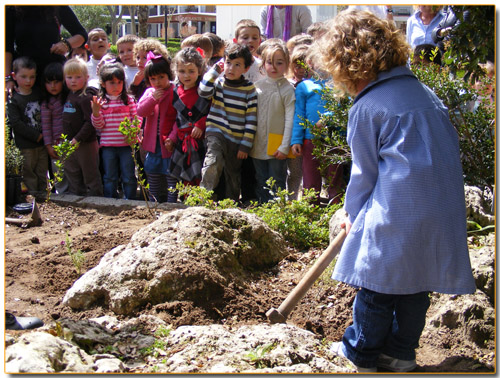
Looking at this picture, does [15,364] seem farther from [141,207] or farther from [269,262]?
[141,207]

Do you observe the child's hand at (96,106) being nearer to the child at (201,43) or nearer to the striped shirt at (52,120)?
the striped shirt at (52,120)

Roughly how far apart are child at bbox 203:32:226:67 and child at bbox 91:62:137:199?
1168 millimetres

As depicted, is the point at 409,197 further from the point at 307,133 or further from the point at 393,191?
the point at 307,133

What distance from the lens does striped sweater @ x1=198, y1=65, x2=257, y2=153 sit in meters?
5.85

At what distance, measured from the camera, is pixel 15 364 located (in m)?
2.21

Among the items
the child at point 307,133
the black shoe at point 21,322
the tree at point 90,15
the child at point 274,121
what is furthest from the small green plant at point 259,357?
the tree at point 90,15

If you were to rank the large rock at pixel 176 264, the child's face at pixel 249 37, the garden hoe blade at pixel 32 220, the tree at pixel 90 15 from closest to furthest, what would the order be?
1. the large rock at pixel 176 264
2. the garden hoe blade at pixel 32 220
3. the child's face at pixel 249 37
4. the tree at pixel 90 15

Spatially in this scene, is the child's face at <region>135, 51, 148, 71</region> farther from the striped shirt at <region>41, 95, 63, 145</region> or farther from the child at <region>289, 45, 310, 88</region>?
the child at <region>289, 45, 310, 88</region>

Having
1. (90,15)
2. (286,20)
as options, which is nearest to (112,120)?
(286,20)

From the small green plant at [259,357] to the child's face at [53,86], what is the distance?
201 inches

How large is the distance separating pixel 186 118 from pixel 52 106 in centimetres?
183

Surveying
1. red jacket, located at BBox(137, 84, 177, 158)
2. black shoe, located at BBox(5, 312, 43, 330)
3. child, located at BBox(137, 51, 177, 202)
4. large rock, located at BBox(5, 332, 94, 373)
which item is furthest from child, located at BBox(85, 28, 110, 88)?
large rock, located at BBox(5, 332, 94, 373)

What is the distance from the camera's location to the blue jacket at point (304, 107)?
5.57 metres

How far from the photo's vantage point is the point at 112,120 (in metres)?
6.41
